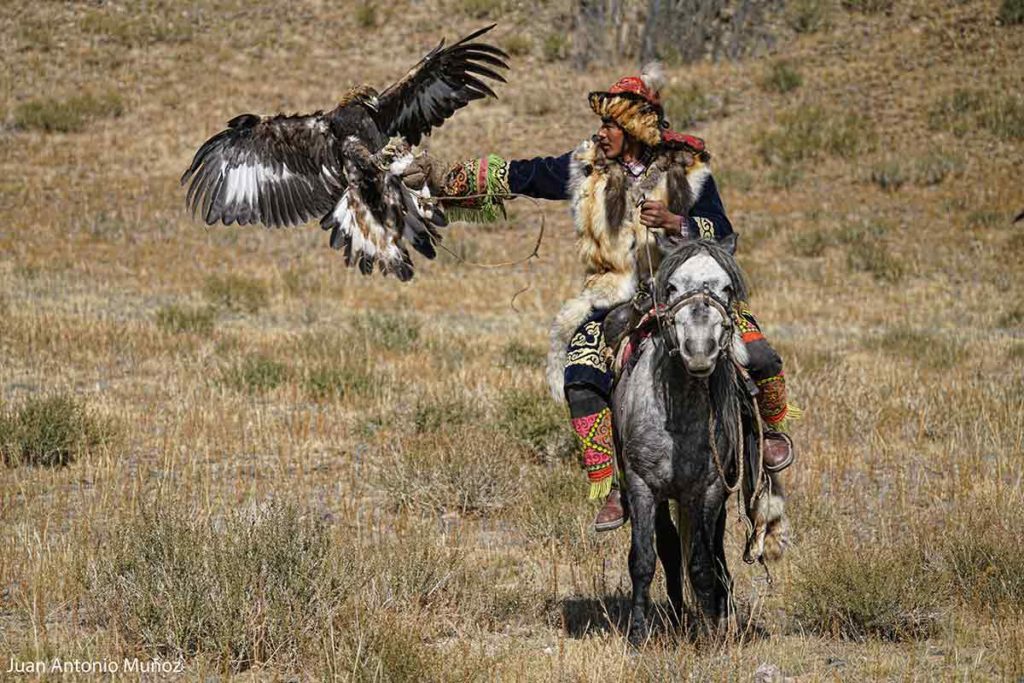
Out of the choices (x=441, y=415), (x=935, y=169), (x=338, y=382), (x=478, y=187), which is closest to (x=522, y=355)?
(x=338, y=382)

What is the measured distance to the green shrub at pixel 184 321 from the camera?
12.9 meters

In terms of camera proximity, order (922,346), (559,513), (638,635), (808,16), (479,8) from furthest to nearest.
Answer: (479,8)
(808,16)
(922,346)
(559,513)
(638,635)

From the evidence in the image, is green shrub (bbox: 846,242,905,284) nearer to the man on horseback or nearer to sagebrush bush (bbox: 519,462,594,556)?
sagebrush bush (bbox: 519,462,594,556)

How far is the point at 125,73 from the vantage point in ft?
92.4

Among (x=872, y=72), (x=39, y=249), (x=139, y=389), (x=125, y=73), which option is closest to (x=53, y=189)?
(x=39, y=249)

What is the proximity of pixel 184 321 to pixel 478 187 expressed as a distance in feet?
27.0

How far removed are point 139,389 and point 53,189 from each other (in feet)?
41.3

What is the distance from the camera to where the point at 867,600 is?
5.60 m

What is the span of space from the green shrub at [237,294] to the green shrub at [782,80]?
1470cm

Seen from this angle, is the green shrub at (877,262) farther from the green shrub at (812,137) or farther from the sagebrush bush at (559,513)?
the sagebrush bush at (559,513)

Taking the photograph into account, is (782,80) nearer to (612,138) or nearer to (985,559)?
(985,559)

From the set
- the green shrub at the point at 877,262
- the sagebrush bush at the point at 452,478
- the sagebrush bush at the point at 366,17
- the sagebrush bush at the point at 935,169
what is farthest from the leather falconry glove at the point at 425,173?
the sagebrush bush at the point at 366,17

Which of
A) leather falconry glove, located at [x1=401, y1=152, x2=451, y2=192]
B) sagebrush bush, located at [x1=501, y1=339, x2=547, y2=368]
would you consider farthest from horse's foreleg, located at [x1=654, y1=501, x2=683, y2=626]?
sagebrush bush, located at [x1=501, y1=339, x2=547, y2=368]

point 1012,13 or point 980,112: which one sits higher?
point 1012,13
